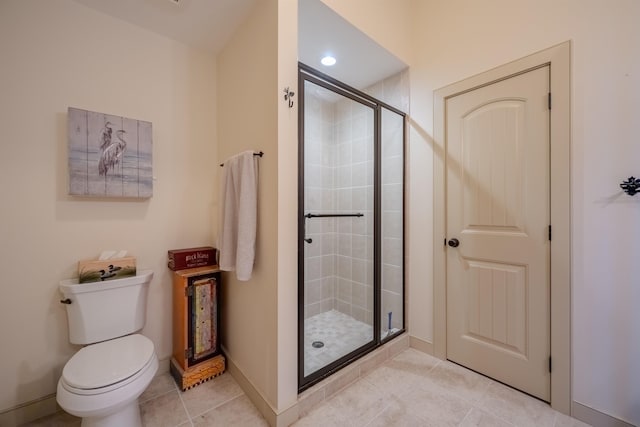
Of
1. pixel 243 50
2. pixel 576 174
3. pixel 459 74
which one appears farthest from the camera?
pixel 459 74

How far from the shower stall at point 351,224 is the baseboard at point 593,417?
1104 mm

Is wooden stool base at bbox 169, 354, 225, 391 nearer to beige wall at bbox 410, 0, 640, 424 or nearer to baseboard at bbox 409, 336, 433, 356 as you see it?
baseboard at bbox 409, 336, 433, 356

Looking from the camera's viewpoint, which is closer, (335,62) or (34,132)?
(34,132)

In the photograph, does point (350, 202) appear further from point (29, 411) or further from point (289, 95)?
point (29, 411)

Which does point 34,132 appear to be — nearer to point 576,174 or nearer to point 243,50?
point 243,50

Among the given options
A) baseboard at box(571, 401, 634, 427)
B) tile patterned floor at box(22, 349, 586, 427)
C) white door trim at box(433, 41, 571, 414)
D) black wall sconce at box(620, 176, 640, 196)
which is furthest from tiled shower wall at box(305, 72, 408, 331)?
black wall sconce at box(620, 176, 640, 196)

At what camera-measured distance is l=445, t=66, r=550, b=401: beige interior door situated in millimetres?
1601

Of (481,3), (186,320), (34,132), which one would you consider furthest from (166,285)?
(481,3)

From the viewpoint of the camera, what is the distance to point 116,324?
1.57 meters

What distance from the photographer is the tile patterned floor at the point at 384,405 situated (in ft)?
4.76

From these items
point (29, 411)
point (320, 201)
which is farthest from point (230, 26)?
point (29, 411)

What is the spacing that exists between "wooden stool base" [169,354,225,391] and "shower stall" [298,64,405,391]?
0.66 metres

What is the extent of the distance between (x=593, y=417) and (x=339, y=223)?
6.50ft

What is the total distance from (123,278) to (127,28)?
66.1 inches
